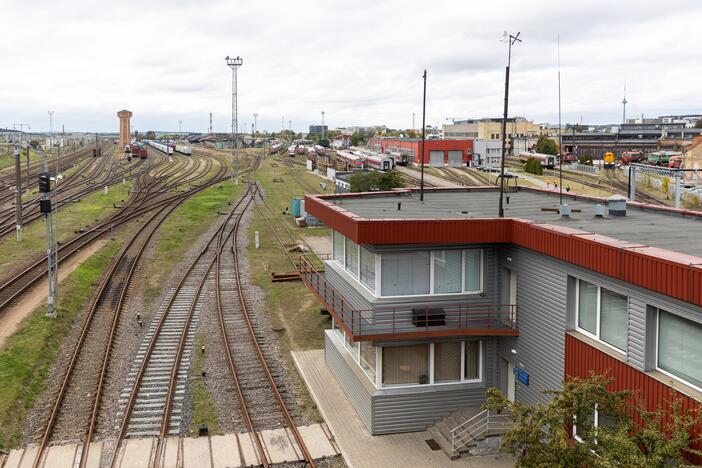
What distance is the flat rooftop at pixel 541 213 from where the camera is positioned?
15.6 meters

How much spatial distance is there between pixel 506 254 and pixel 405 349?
3555 millimetres

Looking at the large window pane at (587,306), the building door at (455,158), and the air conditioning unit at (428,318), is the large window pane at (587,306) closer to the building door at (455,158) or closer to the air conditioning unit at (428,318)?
the air conditioning unit at (428,318)

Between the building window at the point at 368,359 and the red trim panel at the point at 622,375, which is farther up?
the red trim panel at the point at 622,375

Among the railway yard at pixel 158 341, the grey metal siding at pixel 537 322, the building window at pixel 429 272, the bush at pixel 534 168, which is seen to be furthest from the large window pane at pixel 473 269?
the bush at pixel 534 168

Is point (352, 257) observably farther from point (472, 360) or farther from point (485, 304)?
point (472, 360)

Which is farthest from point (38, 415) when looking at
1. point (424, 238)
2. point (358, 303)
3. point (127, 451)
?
point (424, 238)

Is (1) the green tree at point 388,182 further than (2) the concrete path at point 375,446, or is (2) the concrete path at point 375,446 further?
(1) the green tree at point 388,182

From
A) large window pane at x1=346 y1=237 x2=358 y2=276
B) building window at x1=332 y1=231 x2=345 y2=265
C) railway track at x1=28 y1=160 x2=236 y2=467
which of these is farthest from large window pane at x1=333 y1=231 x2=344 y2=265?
railway track at x1=28 y1=160 x2=236 y2=467

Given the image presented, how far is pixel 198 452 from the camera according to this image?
16.9 m

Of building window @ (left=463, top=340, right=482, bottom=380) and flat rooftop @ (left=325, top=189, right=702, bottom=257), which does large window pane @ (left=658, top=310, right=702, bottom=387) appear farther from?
building window @ (left=463, top=340, right=482, bottom=380)

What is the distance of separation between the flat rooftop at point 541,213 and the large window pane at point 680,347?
198cm

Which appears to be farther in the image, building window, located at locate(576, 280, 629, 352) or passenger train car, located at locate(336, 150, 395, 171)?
passenger train car, located at locate(336, 150, 395, 171)

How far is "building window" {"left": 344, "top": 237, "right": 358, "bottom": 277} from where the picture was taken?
1975 centimetres

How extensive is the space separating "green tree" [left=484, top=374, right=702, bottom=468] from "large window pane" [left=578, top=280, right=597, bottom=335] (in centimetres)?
220
